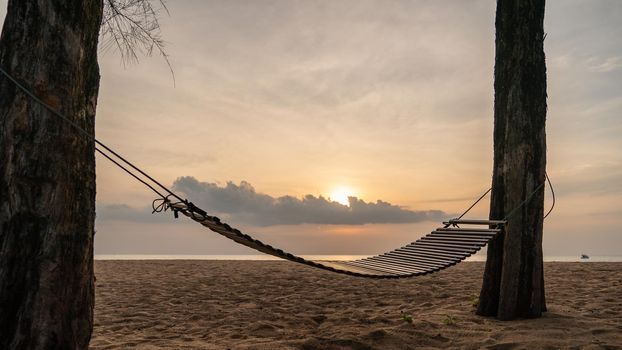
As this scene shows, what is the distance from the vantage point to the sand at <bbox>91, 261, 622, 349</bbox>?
3.29 metres

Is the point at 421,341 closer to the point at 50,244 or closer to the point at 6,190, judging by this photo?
the point at 50,244

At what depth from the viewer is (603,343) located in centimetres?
308

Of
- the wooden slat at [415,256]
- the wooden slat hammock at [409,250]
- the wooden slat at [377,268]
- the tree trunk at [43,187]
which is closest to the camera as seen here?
the tree trunk at [43,187]

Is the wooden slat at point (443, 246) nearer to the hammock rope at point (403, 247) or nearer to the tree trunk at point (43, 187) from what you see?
the hammock rope at point (403, 247)

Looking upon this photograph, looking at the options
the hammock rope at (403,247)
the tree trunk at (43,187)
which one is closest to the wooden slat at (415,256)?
the hammock rope at (403,247)

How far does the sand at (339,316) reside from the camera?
3.29 meters

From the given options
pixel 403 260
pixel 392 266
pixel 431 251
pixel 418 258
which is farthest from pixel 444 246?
pixel 392 266

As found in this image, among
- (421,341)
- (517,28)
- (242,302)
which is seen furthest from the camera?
(242,302)

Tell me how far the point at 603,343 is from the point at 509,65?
7.43 feet

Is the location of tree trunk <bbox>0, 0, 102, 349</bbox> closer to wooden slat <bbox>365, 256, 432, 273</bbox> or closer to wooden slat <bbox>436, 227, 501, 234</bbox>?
wooden slat <bbox>365, 256, 432, 273</bbox>

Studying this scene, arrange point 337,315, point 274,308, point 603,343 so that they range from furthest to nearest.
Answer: point 274,308 < point 337,315 < point 603,343

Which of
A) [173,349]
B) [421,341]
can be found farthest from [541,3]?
[173,349]

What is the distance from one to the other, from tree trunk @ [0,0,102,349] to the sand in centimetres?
137

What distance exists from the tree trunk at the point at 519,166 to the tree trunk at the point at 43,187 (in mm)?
3211
